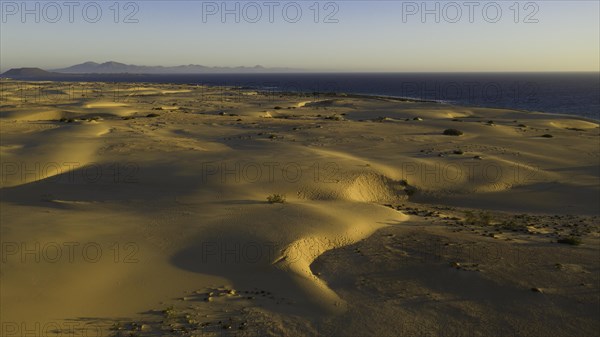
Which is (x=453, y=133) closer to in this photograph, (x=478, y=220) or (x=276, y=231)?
(x=478, y=220)

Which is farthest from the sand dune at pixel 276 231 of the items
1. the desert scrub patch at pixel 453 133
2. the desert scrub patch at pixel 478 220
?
the desert scrub patch at pixel 453 133

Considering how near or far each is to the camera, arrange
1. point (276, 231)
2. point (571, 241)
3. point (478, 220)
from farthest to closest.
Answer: point (478, 220), point (276, 231), point (571, 241)

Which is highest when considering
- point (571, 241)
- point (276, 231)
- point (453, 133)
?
point (453, 133)

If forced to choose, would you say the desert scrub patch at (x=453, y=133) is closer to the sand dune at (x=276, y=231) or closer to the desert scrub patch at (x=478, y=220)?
the sand dune at (x=276, y=231)

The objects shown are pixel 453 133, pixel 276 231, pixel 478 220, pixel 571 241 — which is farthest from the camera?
pixel 453 133

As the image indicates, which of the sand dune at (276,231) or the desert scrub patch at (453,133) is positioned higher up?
the desert scrub patch at (453,133)

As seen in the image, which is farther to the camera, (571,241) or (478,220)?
(478,220)

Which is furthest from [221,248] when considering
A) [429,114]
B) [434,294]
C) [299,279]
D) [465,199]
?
[429,114]

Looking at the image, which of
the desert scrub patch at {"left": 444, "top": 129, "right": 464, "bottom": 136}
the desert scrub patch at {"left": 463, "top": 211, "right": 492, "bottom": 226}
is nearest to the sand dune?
the desert scrub patch at {"left": 463, "top": 211, "right": 492, "bottom": 226}

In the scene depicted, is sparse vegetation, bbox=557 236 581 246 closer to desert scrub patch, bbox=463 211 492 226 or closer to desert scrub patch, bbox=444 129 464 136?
desert scrub patch, bbox=463 211 492 226

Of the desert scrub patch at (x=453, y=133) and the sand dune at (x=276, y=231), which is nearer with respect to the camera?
the sand dune at (x=276, y=231)

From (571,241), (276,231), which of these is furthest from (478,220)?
(276,231)
